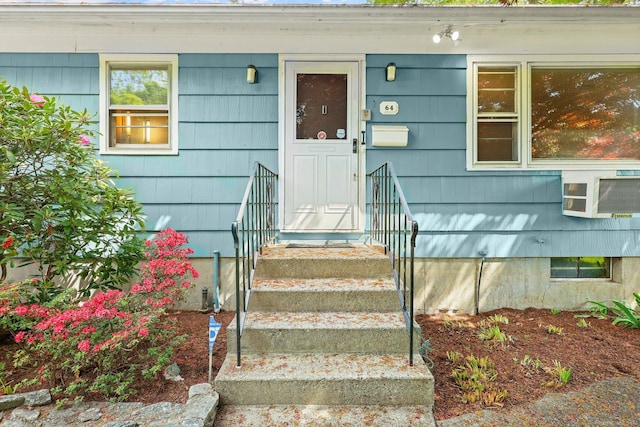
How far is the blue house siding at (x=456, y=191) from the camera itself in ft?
12.1

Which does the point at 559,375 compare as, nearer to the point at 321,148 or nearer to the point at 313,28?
the point at 321,148

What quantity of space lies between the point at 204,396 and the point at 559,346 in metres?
2.81

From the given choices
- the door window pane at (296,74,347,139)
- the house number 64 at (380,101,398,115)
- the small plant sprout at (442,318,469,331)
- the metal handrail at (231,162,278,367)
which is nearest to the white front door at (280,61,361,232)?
the door window pane at (296,74,347,139)

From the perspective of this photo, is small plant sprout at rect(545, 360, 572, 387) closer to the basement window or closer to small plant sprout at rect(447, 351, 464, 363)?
small plant sprout at rect(447, 351, 464, 363)

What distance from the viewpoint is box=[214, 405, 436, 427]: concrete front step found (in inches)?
75.3

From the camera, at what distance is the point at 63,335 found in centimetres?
211

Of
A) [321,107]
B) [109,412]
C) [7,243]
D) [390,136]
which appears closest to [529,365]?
[390,136]

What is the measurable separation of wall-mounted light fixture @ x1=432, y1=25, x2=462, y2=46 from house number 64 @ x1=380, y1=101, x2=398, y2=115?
0.72 m

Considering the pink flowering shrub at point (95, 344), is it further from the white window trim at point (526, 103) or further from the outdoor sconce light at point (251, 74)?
the white window trim at point (526, 103)

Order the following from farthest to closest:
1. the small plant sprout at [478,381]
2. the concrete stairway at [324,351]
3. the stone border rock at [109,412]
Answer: the small plant sprout at [478,381] < the concrete stairway at [324,351] < the stone border rock at [109,412]

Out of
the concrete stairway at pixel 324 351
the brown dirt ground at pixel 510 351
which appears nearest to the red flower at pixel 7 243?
the brown dirt ground at pixel 510 351

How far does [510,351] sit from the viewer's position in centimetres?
275

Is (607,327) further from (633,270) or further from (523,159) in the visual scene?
(523,159)

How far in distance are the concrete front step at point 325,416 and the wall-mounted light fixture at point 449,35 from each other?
10.8 ft
